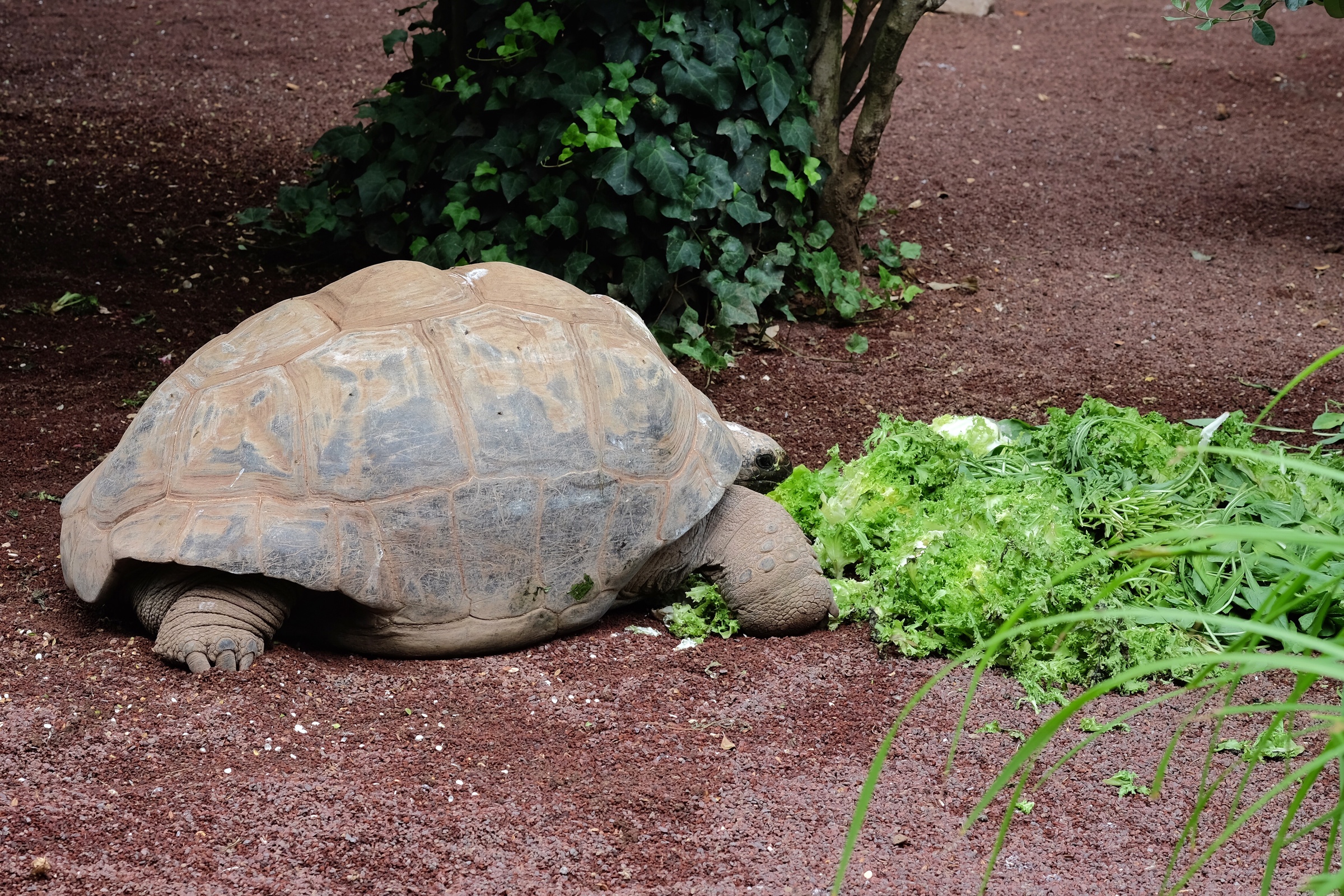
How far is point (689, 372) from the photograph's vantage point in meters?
5.38

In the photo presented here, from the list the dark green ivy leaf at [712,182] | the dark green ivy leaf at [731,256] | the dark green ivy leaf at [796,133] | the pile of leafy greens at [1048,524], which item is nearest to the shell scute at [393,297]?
the pile of leafy greens at [1048,524]

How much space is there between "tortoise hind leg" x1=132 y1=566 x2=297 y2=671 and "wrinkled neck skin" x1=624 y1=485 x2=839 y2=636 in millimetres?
1078

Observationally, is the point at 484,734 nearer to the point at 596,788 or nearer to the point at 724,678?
the point at 596,788

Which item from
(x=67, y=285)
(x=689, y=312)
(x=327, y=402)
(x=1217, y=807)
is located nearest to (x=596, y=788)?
Result: (x=327, y=402)

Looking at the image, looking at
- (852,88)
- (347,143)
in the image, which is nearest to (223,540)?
(347,143)

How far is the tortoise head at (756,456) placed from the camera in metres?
3.97

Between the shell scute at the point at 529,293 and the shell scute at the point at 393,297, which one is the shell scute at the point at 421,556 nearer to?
the shell scute at the point at 393,297

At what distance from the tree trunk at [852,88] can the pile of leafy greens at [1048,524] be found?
2.08 meters

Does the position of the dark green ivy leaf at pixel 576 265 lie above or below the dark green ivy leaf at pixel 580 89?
below

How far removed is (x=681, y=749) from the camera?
117 inches

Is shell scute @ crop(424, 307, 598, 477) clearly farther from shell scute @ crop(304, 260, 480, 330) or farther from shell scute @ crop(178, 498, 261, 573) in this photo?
shell scute @ crop(178, 498, 261, 573)

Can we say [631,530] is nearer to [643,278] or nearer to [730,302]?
[643,278]

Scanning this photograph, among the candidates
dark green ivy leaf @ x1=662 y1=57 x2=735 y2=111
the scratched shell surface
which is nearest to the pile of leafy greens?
the scratched shell surface

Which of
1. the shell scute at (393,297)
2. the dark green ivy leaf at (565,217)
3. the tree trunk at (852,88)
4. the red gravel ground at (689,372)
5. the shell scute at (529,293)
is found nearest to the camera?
the red gravel ground at (689,372)
